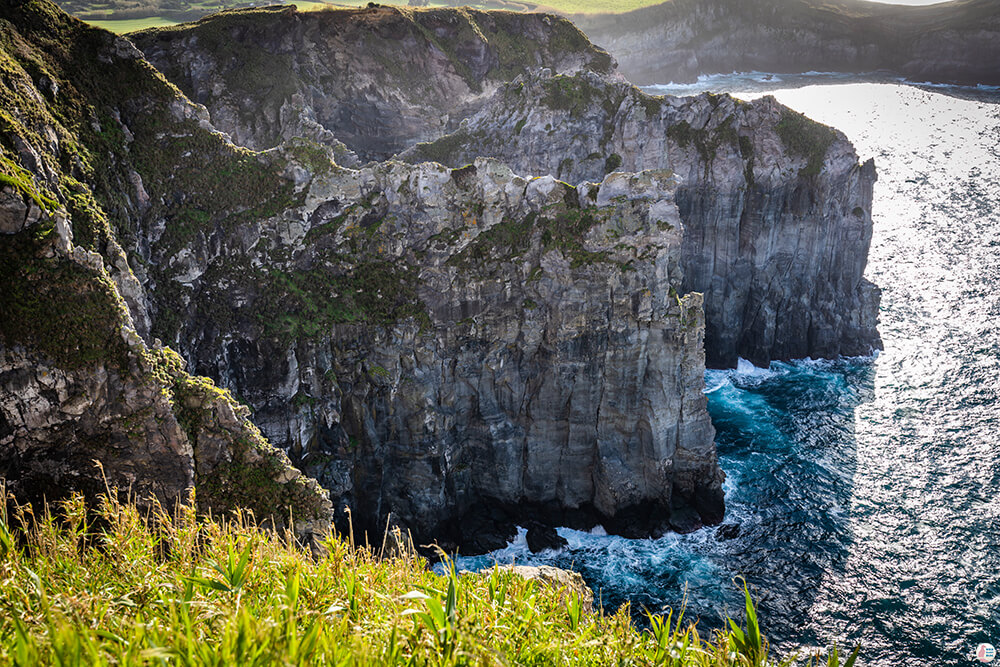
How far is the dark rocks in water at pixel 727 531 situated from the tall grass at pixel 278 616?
34.9 metres

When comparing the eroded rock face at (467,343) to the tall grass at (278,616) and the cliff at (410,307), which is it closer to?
the cliff at (410,307)

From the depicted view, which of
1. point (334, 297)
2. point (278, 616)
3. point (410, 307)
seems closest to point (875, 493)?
point (410, 307)

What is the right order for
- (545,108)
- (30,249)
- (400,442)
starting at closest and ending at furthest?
(30,249), (400,442), (545,108)

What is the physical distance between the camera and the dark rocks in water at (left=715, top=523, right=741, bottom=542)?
135 feet

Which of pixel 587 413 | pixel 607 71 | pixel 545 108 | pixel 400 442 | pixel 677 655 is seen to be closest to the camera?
pixel 677 655

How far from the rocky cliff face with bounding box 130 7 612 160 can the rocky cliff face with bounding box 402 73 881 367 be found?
32.3 feet

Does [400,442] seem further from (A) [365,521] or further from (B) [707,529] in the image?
(B) [707,529]

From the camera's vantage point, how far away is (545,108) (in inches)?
2373

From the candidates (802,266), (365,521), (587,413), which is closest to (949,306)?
(802,266)

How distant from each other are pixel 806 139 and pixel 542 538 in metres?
45.9

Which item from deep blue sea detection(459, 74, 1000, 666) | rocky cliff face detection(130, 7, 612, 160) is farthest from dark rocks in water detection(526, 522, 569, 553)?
rocky cliff face detection(130, 7, 612, 160)

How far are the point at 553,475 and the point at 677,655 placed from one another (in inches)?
1380

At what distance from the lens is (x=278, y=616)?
729cm

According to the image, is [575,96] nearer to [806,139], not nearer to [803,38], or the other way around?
[806,139]
